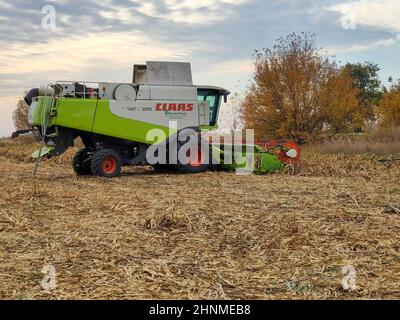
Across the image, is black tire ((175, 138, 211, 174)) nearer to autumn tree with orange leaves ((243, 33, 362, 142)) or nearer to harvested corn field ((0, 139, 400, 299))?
harvested corn field ((0, 139, 400, 299))

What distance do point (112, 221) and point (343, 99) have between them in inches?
885

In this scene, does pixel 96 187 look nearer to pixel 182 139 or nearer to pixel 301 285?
pixel 182 139

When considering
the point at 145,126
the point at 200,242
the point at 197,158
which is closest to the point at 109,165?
the point at 145,126

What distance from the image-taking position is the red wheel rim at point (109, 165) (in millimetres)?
13162

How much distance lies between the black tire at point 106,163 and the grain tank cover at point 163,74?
7.70 feet

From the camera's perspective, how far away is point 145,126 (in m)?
13.8

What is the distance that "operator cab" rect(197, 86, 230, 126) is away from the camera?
14758 millimetres

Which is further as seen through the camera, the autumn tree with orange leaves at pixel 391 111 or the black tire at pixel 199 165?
the autumn tree with orange leaves at pixel 391 111

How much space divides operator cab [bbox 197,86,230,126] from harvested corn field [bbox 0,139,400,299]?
4896mm

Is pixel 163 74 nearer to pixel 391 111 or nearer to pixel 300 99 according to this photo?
pixel 300 99

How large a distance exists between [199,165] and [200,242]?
28.9 feet

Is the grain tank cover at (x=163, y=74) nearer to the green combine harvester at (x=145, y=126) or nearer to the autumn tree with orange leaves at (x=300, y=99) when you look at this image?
the green combine harvester at (x=145, y=126)

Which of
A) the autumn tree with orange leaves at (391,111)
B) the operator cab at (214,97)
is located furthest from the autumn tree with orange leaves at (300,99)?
the operator cab at (214,97)

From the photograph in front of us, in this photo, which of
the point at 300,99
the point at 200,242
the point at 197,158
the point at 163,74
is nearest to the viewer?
the point at 200,242
